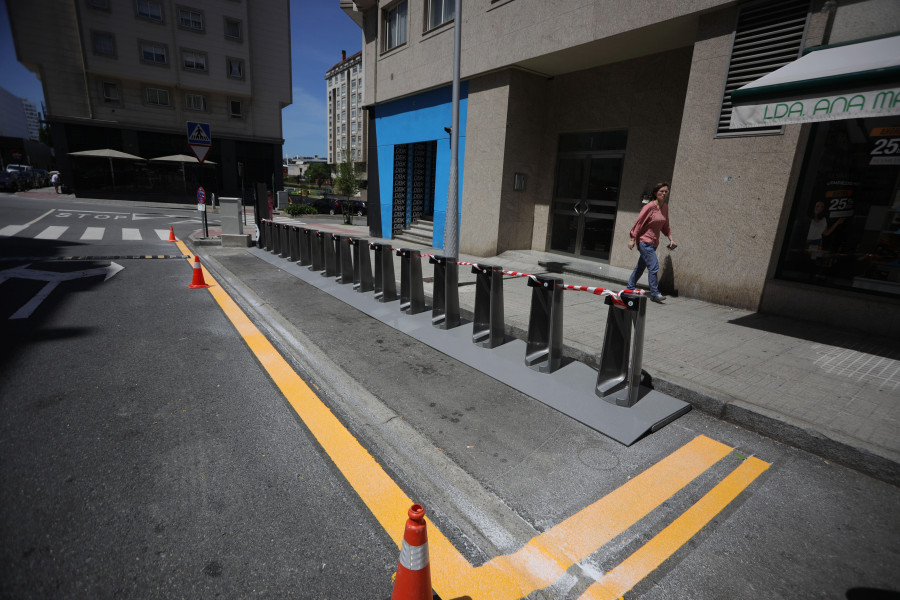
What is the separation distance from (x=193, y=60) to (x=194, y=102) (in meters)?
2.97

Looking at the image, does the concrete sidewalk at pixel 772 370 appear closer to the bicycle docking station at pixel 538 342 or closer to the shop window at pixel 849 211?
the bicycle docking station at pixel 538 342

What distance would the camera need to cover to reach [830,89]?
14.2 ft

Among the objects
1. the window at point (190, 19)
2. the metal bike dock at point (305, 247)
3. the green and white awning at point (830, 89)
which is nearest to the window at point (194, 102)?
the window at point (190, 19)

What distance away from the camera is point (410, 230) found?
51.8 ft

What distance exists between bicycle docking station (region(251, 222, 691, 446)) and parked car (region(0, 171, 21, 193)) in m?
36.7

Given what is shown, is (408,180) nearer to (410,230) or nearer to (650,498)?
(410,230)

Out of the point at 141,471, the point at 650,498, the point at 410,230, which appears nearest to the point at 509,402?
the point at 650,498

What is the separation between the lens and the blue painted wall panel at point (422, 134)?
12.7 m

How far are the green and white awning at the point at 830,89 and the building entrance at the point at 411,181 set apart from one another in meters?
11.8

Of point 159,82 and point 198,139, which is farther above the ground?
point 159,82

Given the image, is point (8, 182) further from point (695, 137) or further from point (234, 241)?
point (695, 137)

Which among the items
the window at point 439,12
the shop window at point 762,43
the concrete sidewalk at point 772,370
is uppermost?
the window at point 439,12

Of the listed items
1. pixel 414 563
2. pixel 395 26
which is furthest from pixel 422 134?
pixel 414 563

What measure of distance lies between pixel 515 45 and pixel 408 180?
23.1 feet
